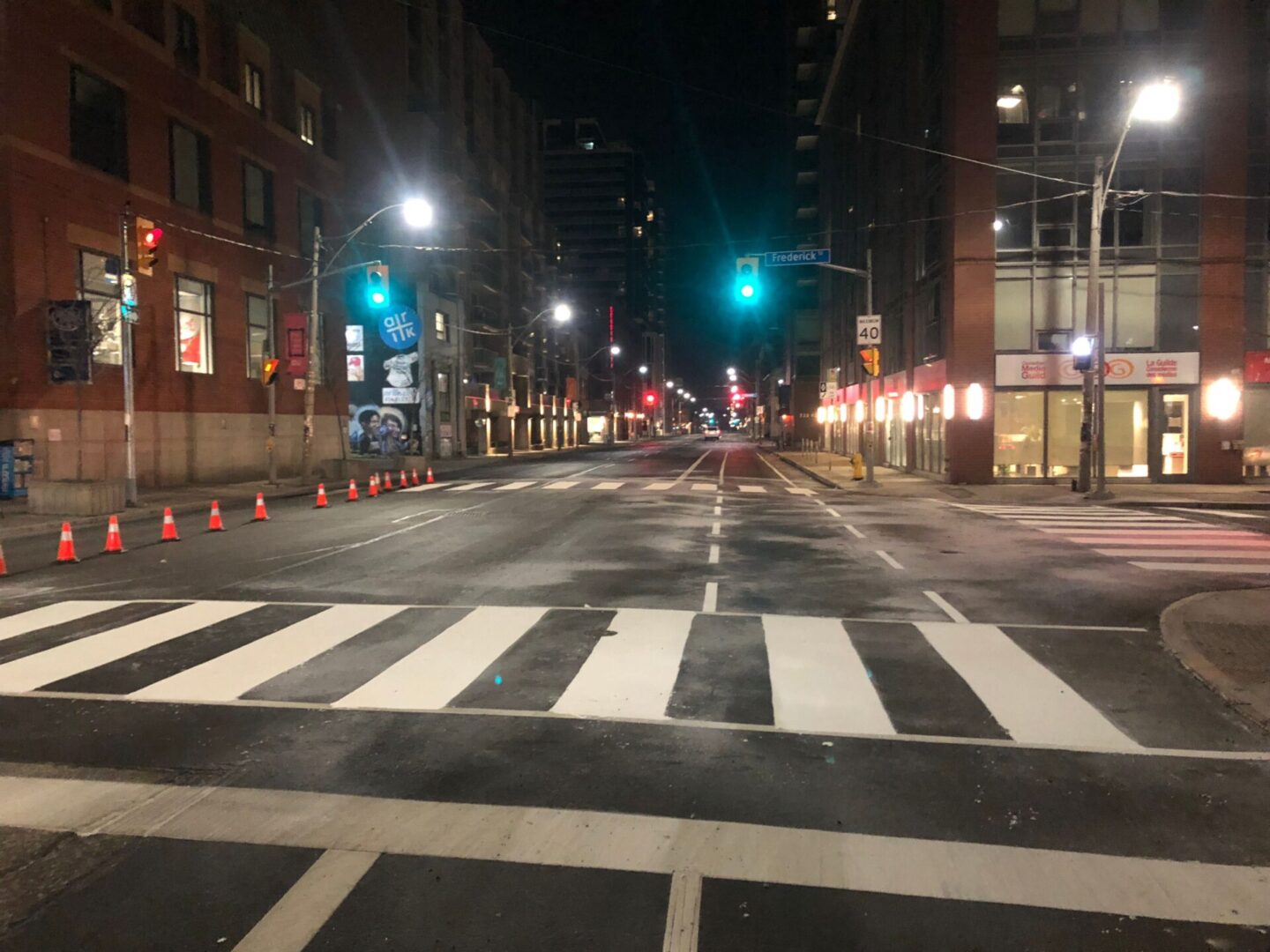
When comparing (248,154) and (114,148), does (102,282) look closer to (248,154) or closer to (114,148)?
(114,148)

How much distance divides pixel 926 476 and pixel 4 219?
92.8 ft

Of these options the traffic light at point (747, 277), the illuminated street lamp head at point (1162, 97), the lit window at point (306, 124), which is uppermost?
the lit window at point (306, 124)

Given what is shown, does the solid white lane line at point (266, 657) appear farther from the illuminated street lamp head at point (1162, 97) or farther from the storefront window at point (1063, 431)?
the storefront window at point (1063, 431)

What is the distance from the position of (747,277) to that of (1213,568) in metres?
14.9

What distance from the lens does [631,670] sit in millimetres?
7531

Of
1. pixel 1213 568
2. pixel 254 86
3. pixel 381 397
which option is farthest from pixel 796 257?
pixel 381 397

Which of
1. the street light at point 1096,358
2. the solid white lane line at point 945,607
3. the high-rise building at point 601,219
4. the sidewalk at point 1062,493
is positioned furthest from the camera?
the high-rise building at point 601,219

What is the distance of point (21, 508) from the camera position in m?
21.5

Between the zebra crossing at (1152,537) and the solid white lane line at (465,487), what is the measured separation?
14208 mm

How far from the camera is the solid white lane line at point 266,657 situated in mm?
7031

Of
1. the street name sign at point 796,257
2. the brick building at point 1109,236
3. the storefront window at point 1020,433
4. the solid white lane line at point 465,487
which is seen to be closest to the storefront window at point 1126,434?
the brick building at point 1109,236

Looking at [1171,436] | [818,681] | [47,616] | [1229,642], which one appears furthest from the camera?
[1171,436]

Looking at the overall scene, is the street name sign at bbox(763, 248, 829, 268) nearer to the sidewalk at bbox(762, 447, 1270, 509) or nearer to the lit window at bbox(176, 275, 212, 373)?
the sidewalk at bbox(762, 447, 1270, 509)

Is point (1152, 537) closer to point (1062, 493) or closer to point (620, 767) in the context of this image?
point (1062, 493)
